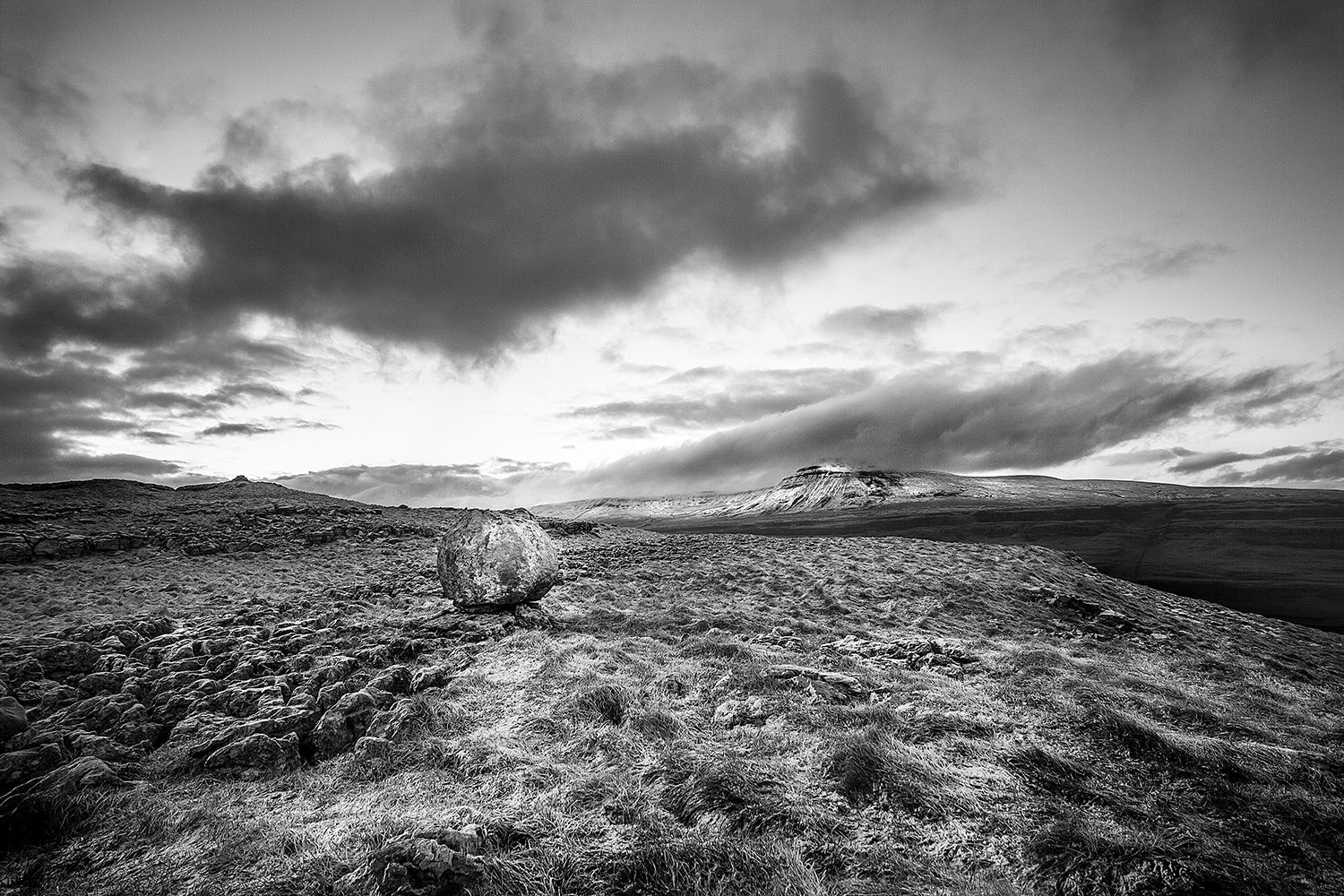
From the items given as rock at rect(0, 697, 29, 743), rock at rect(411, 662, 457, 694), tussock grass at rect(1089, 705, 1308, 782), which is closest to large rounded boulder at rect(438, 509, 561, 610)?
rock at rect(411, 662, 457, 694)

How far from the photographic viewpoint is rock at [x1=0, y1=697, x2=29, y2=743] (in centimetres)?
602

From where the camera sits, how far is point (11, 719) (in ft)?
20.0

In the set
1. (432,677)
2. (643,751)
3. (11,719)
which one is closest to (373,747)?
(432,677)

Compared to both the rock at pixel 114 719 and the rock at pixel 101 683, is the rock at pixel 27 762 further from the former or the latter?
the rock at pixel 101 683

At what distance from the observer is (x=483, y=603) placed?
12.6m

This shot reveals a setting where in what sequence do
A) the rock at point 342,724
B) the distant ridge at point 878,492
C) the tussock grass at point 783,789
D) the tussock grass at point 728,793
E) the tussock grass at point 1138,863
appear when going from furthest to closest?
the distant ridge at point 878,492 → the rock at point 342,724 → the tussock grass at point 728,793 → the tussock grass at point 783,789 → the tussock grass at point 1138,863

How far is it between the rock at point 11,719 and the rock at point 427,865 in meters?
5.44

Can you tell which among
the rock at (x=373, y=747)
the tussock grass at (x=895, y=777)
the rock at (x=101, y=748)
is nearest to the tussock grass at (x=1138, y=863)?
the tussock grass at (x=895, y=777)

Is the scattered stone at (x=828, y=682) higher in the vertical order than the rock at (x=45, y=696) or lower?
lower

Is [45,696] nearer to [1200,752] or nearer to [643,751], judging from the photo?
[643,751]

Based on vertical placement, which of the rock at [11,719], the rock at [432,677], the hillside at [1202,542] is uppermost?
the rock at [11,719]

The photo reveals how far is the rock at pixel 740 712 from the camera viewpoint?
7.34m

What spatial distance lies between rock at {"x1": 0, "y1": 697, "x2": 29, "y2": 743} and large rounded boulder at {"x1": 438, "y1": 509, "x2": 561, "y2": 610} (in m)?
6.79

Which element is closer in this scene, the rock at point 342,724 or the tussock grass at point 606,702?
the rock at point 342,724
